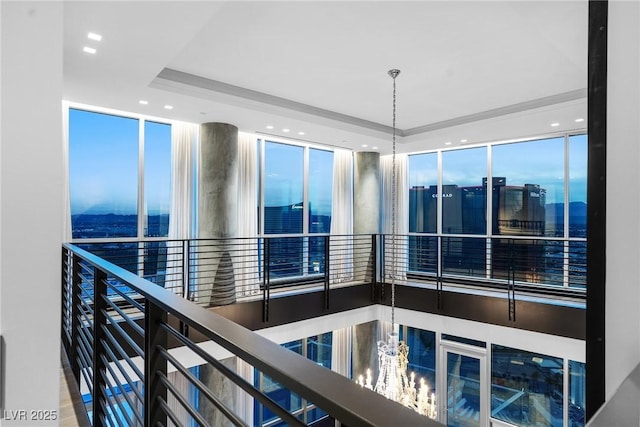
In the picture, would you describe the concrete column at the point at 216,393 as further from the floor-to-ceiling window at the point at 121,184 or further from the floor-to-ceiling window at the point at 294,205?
the floor-to-ceiling window at the point at 294,205

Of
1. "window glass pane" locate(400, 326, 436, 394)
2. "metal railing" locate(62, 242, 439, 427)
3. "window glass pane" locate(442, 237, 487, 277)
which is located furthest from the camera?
"window glass pane" locate(400, 326, 436, 394)

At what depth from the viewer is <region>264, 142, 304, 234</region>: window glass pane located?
269 inches

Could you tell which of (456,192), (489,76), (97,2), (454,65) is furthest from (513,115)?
(97,2)

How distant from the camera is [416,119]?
5.96m

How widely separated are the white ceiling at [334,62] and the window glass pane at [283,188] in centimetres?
95

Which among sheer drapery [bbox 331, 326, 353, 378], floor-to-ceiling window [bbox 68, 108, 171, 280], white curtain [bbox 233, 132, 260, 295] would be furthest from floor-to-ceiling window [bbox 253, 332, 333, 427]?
floor-to-ceiling window [bbox 68, 108, 171, 280]

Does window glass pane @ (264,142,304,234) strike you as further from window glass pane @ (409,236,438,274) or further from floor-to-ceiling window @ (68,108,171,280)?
window glass pane @ (409,236,438,274)

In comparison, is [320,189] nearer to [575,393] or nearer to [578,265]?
[578,265]

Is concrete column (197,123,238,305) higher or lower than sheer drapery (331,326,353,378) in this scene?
higher

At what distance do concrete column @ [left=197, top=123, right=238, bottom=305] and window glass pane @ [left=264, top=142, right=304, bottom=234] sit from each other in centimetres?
144

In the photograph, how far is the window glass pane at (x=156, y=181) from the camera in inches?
217
